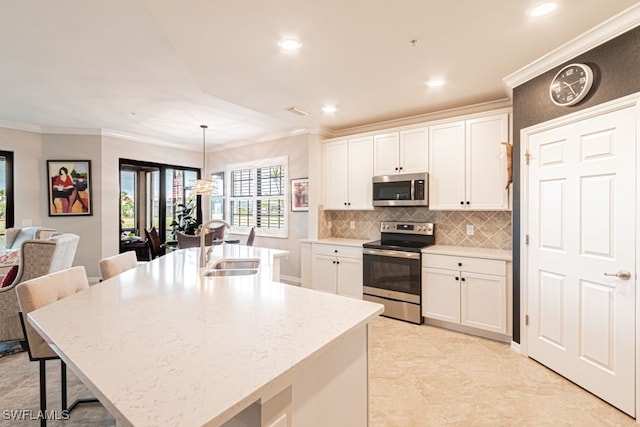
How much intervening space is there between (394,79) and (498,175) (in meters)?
1.48

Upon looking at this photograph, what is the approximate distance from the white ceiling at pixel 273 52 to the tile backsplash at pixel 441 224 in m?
1.29

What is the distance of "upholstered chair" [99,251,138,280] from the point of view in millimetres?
2247

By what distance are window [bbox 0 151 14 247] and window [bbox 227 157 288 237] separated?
3.34 metres

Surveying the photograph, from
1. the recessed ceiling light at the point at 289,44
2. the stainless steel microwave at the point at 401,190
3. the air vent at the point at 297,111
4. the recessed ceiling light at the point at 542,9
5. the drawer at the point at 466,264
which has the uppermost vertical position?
the air vent at the point at 297,111

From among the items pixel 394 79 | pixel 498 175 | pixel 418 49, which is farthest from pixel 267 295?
pixel 498 175

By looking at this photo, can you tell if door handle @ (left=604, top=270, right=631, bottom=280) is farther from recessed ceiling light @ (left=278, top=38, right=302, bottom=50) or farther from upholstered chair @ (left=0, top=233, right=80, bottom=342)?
upholstered chair @ (left=0, top=233, right=80, bottom=342)

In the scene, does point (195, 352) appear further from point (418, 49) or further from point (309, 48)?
point (418, 49)

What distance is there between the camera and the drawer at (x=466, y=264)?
9.96 feet

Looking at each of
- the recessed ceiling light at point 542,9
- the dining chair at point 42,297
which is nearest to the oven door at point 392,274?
the recessed ceiling light at point 542,9

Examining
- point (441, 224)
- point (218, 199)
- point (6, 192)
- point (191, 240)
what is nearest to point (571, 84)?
point (441, 224)

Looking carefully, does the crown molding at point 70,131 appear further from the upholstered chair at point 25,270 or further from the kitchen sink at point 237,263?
the kitchen sink at point 237,263

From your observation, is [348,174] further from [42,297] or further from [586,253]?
[42,297]

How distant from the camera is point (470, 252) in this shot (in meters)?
3.32

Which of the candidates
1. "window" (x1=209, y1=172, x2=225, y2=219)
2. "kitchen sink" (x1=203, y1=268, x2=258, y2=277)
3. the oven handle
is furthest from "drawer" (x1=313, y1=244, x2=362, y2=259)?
"window" (x1=209, y1=172, x2=225, y2=219)
